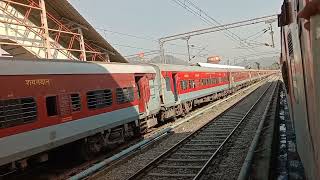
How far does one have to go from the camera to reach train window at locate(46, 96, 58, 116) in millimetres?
9938

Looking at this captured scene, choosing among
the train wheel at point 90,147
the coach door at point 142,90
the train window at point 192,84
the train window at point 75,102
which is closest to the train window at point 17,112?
the train window at point 75,102

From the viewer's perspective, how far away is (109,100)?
13070 millimetres

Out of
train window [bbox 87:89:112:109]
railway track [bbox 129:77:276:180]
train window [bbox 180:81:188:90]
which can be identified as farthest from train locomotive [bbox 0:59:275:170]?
train window [bbox 180:81:188:90]

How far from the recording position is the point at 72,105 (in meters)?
10.9

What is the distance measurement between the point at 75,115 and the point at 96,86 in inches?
62.3

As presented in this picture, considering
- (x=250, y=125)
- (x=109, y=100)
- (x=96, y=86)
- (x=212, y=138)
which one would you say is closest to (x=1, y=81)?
(x=96, y=86)

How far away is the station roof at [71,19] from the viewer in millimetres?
21489

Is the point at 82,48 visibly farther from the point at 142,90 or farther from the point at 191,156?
the point at 191,156

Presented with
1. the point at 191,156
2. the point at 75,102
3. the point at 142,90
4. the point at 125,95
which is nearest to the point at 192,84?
the point at 142,90

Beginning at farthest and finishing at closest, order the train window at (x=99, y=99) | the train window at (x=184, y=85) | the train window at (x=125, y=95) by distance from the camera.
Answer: the train window at (x=184, y=85), the train window at (x=125, y=95), the train window at (x=99, y=99)

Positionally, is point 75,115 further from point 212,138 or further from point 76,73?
point 212,138

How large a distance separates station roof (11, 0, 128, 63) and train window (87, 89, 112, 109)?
31.2ft

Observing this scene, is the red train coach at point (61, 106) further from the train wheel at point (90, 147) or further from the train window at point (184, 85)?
the train window at point (184, 85)

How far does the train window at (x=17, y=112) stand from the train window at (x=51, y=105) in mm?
596
